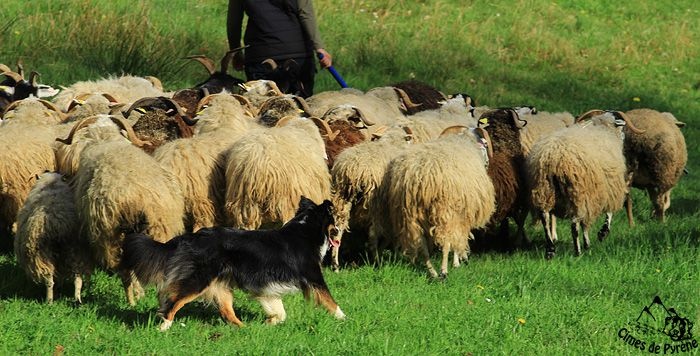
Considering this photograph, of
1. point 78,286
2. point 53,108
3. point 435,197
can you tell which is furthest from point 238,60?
point 78,286

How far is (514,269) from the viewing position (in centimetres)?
883

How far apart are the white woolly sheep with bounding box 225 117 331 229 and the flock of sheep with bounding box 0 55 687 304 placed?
0.01 meters

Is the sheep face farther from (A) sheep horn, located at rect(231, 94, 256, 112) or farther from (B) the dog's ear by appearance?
(B) the dog's ear

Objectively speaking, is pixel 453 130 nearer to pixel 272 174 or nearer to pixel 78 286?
pixel 272 174

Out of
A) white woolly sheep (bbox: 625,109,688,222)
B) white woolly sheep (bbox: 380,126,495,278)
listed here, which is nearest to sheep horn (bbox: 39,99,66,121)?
white woolly sheep (bbox: 380,126,495,278)

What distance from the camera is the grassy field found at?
6613 millimetres

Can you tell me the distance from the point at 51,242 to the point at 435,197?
2.92m

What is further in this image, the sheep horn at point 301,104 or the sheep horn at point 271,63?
the sheep horn at point 271,63

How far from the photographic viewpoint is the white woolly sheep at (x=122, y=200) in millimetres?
7152

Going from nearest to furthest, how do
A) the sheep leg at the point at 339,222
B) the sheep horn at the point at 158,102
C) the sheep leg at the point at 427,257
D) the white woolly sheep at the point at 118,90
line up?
1. the sheep leg at the point at 427,257
2. the sheep leg at the point at 339,222
3. the sheep horn at the point at 158,102
4. the white woolly sheep at the point at 118,90

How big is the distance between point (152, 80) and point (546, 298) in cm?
643

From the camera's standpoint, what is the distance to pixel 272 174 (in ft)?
26.3

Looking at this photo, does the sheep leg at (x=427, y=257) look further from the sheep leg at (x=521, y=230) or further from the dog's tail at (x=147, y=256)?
the dog's tail at (x=147, y=256)

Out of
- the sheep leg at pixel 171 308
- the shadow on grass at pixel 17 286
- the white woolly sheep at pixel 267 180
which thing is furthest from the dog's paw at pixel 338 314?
the shadow on grass at pixel 17 286
